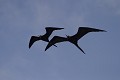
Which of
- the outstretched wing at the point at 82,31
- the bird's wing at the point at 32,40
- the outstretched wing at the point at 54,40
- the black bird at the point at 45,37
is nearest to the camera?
the outstretched wing at the point at 82,31

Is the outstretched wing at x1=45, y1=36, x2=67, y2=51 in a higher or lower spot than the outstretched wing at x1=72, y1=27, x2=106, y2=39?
lower

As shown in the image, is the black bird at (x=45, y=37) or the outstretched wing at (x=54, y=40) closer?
the outstretched wing at (x=54, y=40)

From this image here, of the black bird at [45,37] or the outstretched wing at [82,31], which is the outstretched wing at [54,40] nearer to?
the black bird at [45,37]

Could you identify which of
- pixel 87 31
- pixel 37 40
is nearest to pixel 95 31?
pixel 87 31

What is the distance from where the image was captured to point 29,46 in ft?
162

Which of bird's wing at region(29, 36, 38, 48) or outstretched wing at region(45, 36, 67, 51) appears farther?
bird's wing at region(29, 36, 38, 48)

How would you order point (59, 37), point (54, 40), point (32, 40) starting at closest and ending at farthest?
point (59, 37), point (54, 40), point (32, 40)

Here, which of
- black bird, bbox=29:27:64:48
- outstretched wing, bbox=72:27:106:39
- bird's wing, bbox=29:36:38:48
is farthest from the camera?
bird's wing, bbox=29:36:38:48

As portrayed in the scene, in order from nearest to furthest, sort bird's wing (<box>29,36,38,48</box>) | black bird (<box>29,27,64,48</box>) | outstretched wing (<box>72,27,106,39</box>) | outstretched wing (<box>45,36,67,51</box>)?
outstretched wing (<box>72,27,106,39</box>) < outstretched wing (<box>45,36,67,51</box>) < black bird (<box>29,27,64,48</box>) < bird's wing (<box>29,36,38,48</box>)

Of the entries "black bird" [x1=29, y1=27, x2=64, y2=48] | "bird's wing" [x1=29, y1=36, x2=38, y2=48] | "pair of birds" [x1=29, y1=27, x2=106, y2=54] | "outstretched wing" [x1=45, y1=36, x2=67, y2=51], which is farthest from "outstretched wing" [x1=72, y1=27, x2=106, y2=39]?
"bird's wing" [x1=29, y1=36, x2=38, y2=48]

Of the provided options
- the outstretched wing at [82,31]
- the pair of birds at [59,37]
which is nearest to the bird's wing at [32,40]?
the pair of birds at [59,37]

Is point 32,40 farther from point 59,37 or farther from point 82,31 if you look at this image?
point 82,31

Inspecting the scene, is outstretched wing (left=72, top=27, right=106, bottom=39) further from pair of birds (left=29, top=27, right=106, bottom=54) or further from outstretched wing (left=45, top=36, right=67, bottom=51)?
outstretched wing (left=45, top=36, right=67, bottom=51)

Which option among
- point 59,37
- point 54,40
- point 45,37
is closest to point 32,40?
point 45,37
